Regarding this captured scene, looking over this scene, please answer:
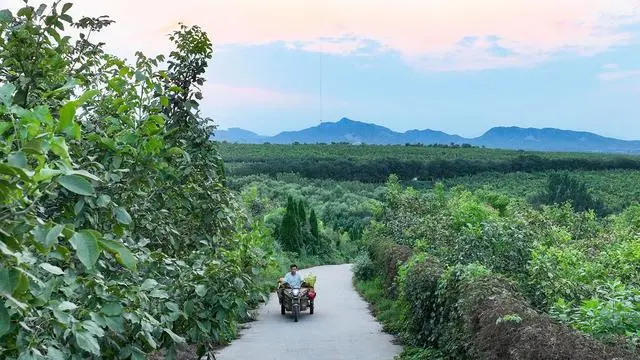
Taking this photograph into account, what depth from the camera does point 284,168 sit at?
72000 millimetres

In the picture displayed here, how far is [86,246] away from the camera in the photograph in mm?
1604

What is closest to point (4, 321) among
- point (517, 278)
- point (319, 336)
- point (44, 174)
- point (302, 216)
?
point (44, 174)

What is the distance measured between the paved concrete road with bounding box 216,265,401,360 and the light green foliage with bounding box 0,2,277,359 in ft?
15.3

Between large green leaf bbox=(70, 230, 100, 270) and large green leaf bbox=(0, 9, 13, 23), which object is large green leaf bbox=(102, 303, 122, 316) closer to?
large green leaf bbox=(70, 230, 100, 270)

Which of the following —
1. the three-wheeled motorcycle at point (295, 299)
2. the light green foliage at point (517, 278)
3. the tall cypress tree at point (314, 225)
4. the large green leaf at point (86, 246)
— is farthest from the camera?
the tall cypress tree at point (314, 225)

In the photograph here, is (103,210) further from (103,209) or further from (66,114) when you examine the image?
(66,114)

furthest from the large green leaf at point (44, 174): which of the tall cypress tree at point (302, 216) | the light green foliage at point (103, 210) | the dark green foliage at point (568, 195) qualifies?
the dark green foliage at point (568, 195)

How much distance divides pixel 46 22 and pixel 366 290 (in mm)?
17805

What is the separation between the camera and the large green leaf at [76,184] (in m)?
1.62

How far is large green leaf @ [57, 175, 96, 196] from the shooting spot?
1.62m

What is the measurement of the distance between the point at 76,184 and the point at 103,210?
220 cm

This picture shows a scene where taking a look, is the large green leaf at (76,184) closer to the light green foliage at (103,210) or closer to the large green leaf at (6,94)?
the light green foliage at (103,210)

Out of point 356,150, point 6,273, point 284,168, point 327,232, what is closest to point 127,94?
point 6,273

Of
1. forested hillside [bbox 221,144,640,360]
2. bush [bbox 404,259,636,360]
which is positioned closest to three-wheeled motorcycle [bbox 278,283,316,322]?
forested hillside [bbox 221,144,640,360]
